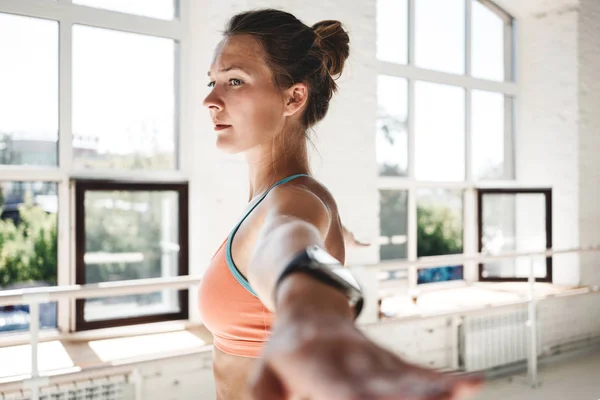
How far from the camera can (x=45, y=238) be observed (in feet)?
9.47

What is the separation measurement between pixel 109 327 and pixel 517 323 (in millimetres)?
3326

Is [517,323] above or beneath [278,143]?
beneath

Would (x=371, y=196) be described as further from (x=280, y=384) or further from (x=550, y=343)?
(x=280, y=384)

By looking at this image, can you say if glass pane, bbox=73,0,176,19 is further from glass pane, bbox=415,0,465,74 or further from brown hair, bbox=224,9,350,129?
brown hair, bbox=224,9,350,129

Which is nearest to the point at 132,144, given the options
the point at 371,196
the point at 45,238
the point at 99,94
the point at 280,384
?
the point at 99,94

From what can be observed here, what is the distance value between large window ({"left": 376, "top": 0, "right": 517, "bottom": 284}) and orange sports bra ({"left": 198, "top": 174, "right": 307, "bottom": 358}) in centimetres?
341

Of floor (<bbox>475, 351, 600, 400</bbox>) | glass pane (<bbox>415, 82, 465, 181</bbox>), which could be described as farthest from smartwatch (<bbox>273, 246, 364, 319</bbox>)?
glass pane (<bbox>415, 82, 465, 181</bbox>)

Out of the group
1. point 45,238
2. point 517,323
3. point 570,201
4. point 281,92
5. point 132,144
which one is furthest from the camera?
point 570,201

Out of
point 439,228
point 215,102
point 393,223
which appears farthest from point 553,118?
point 215,102

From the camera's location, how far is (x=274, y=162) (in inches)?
35.4

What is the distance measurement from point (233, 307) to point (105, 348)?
2.28 metres

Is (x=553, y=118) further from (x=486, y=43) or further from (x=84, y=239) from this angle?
(x=84, y=239)

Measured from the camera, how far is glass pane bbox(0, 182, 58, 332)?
108 inches

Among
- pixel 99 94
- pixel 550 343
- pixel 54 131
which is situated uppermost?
pixel 99 94
